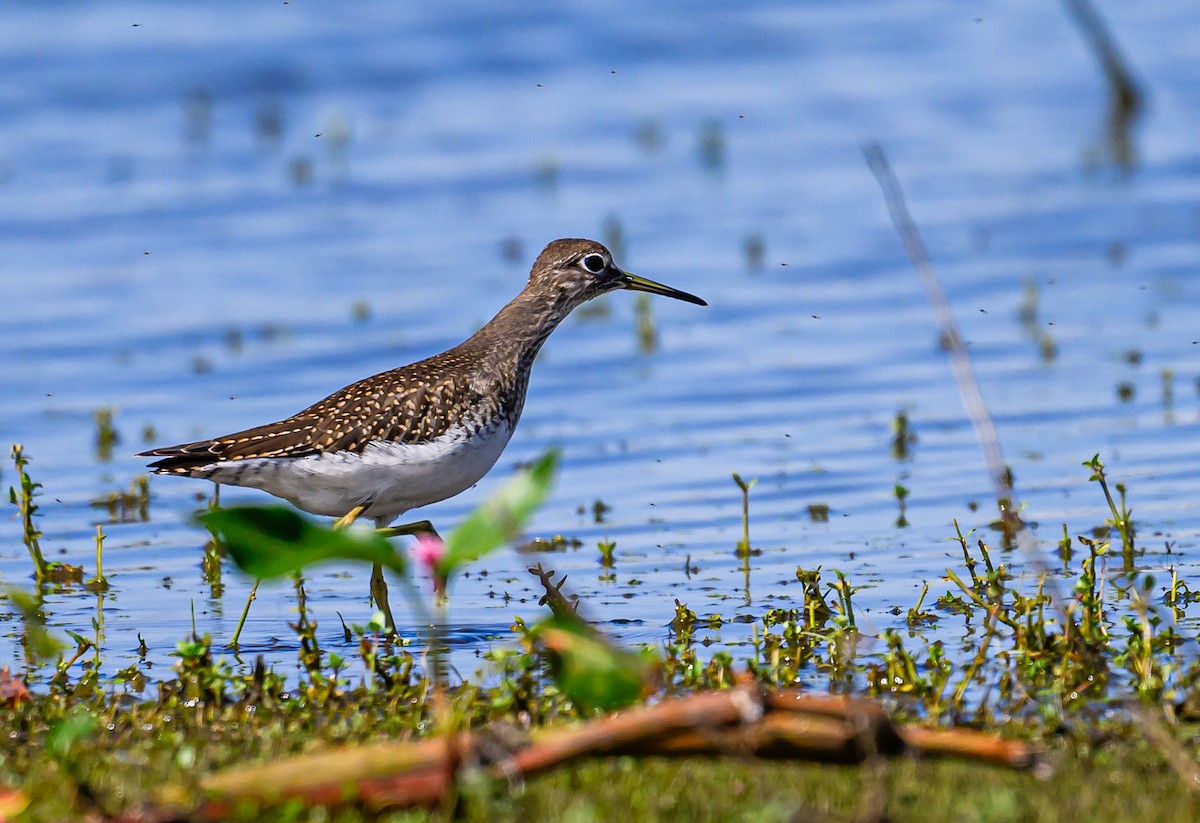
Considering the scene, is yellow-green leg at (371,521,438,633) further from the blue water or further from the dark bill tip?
the dark bill tip

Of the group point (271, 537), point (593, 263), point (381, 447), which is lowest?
point (271, 537)

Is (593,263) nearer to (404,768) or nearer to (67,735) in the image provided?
(67,735)

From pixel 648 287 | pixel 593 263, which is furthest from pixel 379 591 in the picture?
pixel 648 287

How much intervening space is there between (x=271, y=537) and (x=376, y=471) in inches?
129

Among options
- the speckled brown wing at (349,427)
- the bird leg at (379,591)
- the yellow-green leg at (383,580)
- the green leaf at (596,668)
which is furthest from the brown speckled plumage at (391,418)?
the green leaf at (596,668)

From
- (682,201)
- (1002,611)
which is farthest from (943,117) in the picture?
(1002,611)

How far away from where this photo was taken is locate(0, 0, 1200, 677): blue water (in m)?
9.74

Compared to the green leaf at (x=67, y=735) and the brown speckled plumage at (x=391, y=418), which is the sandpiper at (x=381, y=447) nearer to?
the brown speckled plumage at (x=391, y=418)

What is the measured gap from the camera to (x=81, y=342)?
1373 cm

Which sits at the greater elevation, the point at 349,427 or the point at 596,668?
the point at 349,427

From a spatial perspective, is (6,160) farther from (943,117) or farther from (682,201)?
(943,117)

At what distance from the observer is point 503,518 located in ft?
15.4

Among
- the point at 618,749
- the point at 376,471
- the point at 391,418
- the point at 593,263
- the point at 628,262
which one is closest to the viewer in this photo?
the point at 618,749

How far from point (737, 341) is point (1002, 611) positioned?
6.73 m
